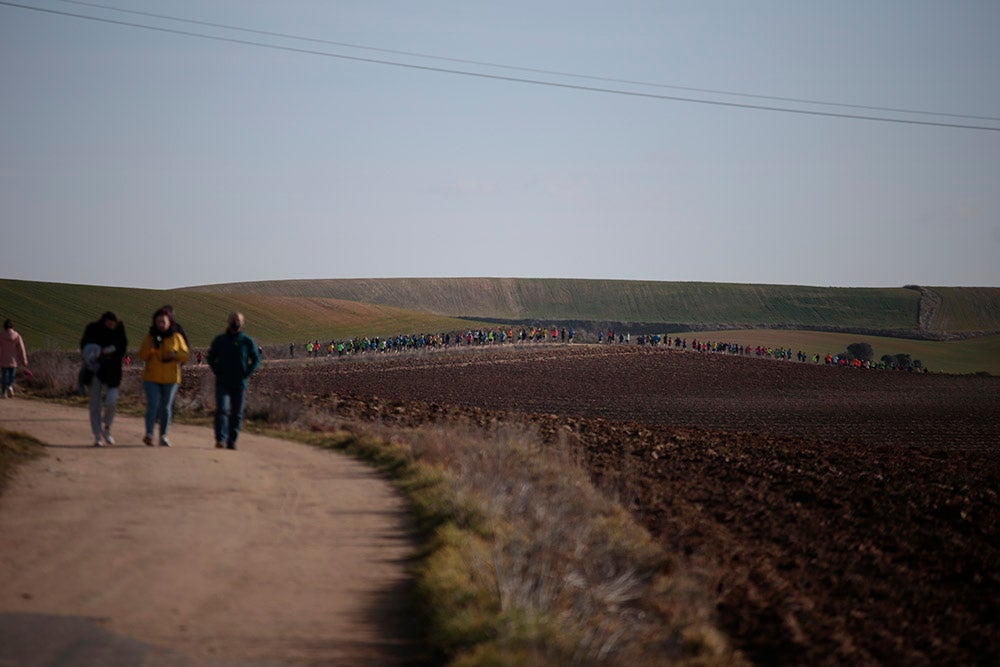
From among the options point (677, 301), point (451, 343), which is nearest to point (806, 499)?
point (451, 343)

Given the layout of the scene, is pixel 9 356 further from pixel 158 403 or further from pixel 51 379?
pixel 158 403

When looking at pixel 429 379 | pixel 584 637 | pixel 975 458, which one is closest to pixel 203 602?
pixel 584 637

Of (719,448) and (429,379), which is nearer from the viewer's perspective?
(719,448)

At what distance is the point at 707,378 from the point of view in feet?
200

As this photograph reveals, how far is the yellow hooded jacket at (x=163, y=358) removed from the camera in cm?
1364

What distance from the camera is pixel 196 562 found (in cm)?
838

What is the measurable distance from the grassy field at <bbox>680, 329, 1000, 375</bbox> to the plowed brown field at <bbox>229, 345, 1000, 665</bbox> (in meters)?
73.9

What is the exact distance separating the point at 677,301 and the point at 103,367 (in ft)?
555

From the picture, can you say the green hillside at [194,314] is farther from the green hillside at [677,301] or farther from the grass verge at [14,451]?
the green hillside at [677,301]

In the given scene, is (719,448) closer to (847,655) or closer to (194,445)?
(194,445)

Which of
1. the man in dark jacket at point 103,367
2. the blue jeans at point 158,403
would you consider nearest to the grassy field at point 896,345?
the blue jeans at point 158,403

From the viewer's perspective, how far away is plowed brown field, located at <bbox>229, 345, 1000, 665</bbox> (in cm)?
927

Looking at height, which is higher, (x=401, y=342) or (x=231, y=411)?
(x=231, y=411)

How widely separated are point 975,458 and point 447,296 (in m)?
145
